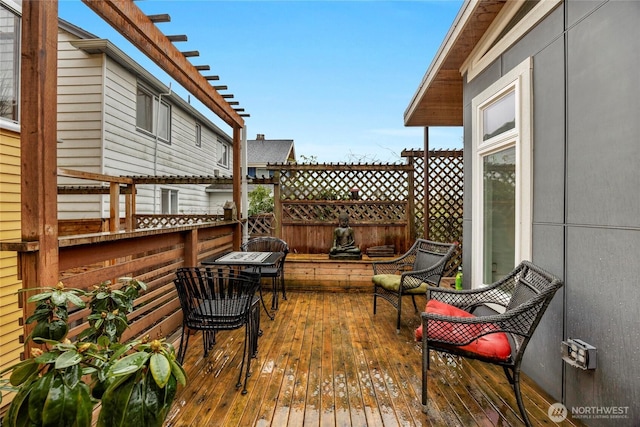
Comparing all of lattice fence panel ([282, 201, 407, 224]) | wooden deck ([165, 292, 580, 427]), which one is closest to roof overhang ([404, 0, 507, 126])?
lattice fence panel ([282, 201, 407, 224])

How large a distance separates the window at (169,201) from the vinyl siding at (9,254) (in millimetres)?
5372

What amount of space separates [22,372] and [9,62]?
3663 mm

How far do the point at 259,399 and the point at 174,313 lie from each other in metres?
1.56

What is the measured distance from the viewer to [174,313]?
3.21 meters

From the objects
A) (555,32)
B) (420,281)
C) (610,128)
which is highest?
(555,32)

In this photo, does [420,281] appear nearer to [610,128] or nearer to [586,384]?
[586,384]

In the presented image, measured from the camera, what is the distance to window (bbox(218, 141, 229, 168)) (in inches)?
498

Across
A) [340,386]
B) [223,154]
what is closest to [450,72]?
[340,386]

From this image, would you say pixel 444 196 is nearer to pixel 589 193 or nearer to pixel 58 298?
pixel 589 193

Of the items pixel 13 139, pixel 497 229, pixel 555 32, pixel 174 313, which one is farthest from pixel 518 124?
pixel 13 139

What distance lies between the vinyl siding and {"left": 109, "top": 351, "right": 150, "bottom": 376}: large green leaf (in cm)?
282

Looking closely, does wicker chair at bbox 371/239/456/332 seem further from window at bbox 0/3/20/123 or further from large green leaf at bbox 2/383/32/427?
window at bbox 0/3/20/123

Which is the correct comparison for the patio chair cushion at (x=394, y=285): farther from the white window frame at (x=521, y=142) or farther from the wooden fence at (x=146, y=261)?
the wooden fence at (x=146, y=261)

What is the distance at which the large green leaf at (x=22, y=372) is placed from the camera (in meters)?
0.86
